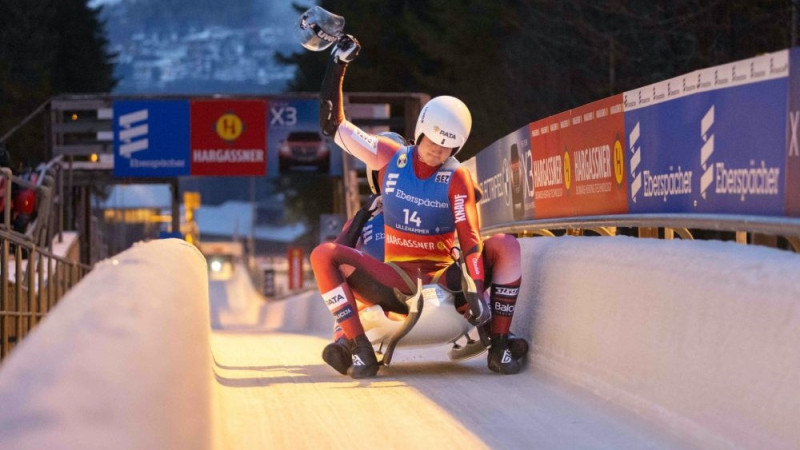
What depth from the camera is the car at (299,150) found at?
34469 millimetres

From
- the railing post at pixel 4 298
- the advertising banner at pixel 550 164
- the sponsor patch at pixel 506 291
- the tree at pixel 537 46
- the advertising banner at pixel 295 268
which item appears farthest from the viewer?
the advertising banner at pixel 295 268

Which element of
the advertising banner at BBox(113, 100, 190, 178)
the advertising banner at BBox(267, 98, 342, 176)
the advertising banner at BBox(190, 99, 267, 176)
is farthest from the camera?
the advertising banner at BBox(267, 98, 342, 176)

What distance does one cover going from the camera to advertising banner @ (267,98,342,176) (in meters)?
34.3

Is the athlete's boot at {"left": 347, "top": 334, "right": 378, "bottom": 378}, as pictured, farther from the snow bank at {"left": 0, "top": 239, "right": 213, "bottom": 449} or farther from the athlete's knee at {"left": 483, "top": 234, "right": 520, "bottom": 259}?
the snow bank at {"left": 0, "top": 239, "right": 213, "bottom": 449}

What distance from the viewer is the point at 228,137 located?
34.1 m

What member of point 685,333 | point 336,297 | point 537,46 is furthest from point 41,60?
point 685,333

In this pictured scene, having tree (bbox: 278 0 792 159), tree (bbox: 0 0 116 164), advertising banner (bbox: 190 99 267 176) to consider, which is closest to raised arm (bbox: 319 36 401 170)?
tree (bbox: 278 0 792 159)

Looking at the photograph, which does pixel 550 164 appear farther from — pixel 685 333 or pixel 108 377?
pixel 108 377

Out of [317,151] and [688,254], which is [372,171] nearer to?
[688,254]

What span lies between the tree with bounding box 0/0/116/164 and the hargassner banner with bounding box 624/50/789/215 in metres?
36.8

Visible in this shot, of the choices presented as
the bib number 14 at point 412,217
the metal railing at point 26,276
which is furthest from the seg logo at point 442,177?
the metal railing at point 26,276

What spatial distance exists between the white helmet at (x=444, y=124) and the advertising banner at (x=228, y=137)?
2563cm

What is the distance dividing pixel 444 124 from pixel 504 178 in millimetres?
4962

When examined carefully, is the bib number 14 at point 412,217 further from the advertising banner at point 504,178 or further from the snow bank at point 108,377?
the snow bank at point 108,377
